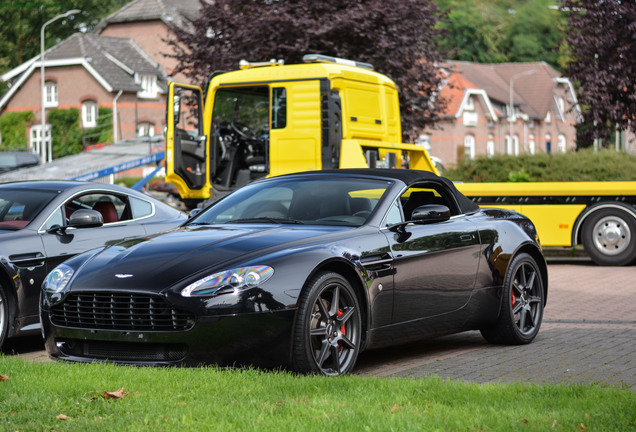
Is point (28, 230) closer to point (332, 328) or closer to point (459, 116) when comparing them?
point (332, 328)

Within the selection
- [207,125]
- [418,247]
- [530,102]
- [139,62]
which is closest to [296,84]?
[207,125]

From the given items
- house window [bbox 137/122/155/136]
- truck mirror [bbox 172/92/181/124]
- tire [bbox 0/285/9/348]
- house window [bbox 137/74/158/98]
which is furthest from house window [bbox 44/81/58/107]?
tire [bbox 0/285/9/348]

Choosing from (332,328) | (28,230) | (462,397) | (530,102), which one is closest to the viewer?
(462,397)

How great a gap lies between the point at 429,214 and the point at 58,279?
263 cm

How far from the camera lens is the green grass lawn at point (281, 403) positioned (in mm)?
4750

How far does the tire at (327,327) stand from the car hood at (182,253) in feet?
1.04

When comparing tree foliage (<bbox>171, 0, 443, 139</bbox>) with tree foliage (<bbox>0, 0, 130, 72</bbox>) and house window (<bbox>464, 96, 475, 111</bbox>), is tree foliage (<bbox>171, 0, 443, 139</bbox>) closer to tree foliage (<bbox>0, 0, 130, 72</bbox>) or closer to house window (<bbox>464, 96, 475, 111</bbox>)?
house window (<bbox>464, 96, 475, 111</bbox>)

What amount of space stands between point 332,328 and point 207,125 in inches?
436

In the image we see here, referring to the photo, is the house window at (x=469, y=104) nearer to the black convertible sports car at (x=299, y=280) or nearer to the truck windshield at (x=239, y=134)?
the truck windshield at (x=239, y=134)

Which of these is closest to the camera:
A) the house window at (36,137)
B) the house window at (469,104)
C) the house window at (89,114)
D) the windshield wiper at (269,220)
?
the windshield wiper at (269,220)

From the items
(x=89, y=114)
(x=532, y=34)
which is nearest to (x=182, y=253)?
(x=89, y=114)

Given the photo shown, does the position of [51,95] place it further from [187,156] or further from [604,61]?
[187,156]

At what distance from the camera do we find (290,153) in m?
16.0

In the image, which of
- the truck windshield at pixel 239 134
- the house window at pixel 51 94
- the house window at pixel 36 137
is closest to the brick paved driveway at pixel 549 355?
the truck windshield at pixel 239 134
